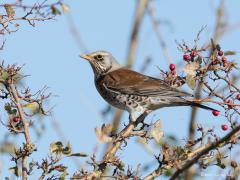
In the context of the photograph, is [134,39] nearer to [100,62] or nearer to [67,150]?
[100,62]

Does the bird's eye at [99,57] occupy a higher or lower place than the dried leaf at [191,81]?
higher

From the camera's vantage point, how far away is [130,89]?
587 centimetres

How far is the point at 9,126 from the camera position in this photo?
10.3 ft

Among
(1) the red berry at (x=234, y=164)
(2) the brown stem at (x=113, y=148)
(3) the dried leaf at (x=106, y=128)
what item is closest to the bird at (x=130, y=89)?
(2) the brown stem at (x=113, y=148)

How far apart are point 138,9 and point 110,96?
5.68 feet

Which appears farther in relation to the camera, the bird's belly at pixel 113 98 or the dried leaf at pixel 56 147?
the bird's belly at pixel 113 98

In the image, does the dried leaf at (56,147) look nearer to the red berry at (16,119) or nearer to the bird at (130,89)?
the red berry at (16,119)

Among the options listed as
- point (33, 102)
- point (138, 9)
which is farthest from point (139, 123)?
point (138, 9)

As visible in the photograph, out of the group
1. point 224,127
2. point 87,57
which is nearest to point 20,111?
point 224,127

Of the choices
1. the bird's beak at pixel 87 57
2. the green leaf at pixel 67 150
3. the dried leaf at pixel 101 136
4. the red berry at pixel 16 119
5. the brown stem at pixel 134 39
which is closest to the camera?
the dried leaf at pixel 101 136

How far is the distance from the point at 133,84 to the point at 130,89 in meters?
0.07

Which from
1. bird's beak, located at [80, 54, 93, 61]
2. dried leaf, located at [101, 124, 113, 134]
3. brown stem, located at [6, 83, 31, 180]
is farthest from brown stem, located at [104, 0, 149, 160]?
dried leaf, located at [101, 124, 113, 134]

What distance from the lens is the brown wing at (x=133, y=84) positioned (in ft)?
17.7

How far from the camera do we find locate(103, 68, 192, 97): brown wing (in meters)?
5.38
